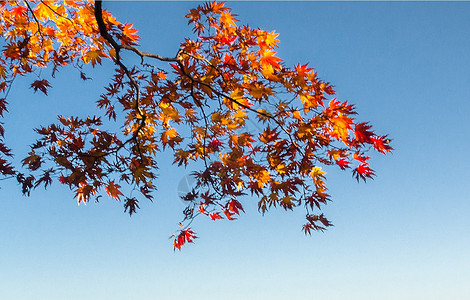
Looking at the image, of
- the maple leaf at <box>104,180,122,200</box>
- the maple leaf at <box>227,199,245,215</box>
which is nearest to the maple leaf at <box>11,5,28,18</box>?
the maple leaf at <box>104,180,122,200</box>

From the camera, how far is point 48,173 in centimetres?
530

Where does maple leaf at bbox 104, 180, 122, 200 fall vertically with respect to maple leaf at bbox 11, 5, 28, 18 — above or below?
below

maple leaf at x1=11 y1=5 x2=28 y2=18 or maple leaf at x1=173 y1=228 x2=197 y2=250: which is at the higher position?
maple leaf at x1=11 y1=5 x2=28 y2=18

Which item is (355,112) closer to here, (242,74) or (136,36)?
(242,74)

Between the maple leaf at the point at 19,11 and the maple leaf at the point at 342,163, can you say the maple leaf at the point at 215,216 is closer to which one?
the maple leaf at the point at 342,163

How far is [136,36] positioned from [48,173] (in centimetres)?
229

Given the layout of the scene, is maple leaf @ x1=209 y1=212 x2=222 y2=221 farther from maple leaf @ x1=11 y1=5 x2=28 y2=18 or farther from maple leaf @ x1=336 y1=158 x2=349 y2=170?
maple leaf @ x1=11 y1=5 x2=28 y2=18

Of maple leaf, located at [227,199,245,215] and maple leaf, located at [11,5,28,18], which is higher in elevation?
maple leaf, located at [11,5,28,18]

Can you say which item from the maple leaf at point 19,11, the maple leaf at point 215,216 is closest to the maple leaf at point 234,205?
the maple leaf at point 215,216

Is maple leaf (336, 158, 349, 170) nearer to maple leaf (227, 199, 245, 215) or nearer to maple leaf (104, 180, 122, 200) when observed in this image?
maple leaf (227, 199, 245, 215)

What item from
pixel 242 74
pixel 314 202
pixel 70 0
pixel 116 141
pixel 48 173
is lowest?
pixel 314 202

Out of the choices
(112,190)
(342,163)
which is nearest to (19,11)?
(112,190)

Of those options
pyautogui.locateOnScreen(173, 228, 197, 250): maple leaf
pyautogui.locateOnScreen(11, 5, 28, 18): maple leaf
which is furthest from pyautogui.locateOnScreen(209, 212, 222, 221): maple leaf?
pyautogui.locateOnScreen(11, 5, 28, 18): maple leaf

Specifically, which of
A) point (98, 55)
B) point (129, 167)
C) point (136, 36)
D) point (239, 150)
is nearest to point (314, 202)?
point (239, 150)
